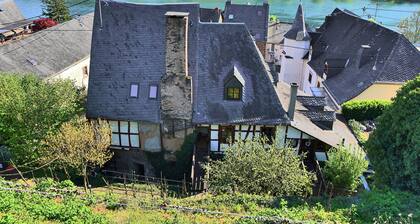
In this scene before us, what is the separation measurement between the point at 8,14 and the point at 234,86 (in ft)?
110

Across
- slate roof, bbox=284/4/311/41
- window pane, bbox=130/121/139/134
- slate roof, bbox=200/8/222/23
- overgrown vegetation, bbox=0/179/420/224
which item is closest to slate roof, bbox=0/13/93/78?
window pane, bbox=130/121/139/134

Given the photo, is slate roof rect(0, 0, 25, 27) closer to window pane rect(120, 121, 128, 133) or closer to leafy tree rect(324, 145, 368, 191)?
window pane rect(120, 121, 128, 133)

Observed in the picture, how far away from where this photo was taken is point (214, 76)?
20.3 meters

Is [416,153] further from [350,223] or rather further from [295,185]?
[295,185]

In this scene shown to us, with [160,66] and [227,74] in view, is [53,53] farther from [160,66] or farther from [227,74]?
[227,74]

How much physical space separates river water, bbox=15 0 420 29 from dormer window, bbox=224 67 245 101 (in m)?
43.6

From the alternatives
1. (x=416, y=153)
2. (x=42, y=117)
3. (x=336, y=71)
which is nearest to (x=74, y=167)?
(x=42, y=117)

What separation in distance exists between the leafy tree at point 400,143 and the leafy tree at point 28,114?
12.6m

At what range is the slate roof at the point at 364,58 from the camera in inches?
1046

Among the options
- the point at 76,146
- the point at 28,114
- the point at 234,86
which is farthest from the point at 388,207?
the point at 28,114

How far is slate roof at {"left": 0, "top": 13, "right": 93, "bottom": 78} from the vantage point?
26989 mm

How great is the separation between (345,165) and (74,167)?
10929 mm

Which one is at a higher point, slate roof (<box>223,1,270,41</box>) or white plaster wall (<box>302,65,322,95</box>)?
slate roof (<box>223,1,270,41</box>)

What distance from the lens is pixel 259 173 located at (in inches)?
586
